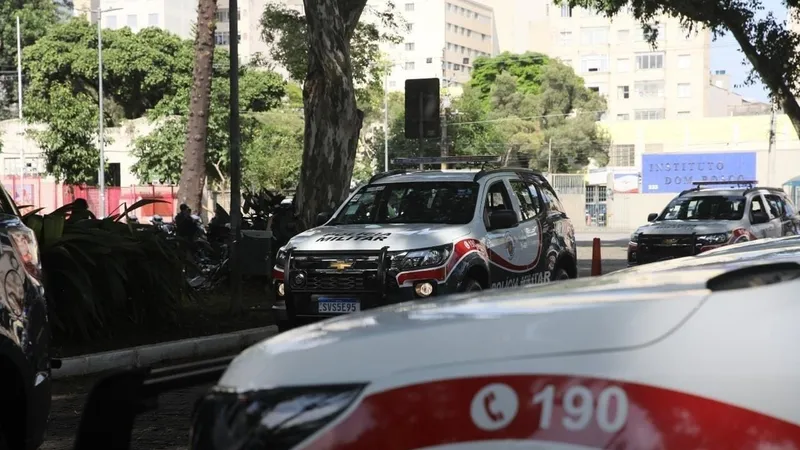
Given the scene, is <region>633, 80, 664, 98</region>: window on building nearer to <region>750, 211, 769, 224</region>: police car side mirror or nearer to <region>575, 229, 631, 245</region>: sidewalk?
<region>575, 229, 631, 245</region>: sidewalk

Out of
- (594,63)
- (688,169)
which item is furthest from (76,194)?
(594,63)

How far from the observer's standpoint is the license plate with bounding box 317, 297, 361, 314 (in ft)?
32.9

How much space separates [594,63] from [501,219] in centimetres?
8502

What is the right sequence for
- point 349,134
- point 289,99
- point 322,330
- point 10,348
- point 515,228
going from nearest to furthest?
point 322,330 → point 10,348 → point 515,228 → point 349,134 → point 289,99

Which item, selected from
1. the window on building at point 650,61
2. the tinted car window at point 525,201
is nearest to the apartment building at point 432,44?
the window on building at point 650,61

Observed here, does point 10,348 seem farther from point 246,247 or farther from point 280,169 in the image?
point 280,169

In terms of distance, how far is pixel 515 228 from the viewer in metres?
11.2

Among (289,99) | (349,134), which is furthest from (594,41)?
(349,134)

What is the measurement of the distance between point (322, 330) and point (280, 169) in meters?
54.3

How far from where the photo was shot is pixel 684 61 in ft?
289

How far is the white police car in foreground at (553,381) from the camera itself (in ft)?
6.44

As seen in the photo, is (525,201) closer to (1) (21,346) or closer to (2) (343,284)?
(2) (343,284)

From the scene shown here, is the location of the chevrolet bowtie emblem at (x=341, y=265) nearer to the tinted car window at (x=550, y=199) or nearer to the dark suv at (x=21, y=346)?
the tinted car window at (x=550, y=199)

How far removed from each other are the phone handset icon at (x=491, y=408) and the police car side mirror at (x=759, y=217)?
17.1m
